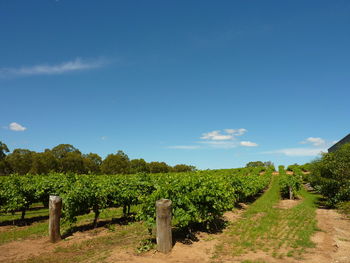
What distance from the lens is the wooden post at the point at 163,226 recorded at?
736cm

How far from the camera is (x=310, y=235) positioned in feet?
31.7

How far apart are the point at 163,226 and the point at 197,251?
1.48 meters

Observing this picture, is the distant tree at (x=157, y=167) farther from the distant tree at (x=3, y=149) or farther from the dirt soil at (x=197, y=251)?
the dirt soil at (x=197, y=251)

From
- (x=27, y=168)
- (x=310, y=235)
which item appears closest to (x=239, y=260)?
(x=310, y=235)

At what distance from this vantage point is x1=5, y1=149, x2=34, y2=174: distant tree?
6550cm

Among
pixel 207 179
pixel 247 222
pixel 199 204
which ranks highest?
pixel 207 179

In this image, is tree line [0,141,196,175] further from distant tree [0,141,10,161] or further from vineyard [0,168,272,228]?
vineyard [0,168,272,228]

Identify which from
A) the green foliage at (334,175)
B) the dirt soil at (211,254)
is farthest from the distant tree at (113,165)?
the dirt soil at (211,254)

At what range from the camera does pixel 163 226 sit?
7.36m

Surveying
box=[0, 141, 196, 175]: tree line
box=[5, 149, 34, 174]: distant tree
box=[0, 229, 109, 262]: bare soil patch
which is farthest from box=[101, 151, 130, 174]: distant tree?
box=[0, 229, 109, 262]: bare soil patch

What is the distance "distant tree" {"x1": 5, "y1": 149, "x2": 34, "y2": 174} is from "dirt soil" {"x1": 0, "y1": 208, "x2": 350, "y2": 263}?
65.9 m

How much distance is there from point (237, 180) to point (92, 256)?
46.4 ft

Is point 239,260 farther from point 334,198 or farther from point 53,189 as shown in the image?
point 334,198

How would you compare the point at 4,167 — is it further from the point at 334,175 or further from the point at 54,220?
the point at 334,175
